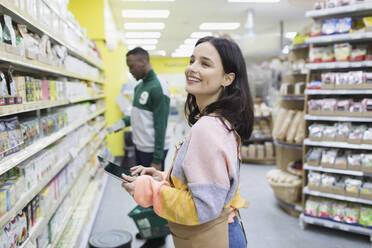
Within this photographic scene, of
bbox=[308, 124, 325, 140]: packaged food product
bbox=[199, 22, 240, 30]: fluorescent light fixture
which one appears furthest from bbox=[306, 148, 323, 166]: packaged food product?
bbox=[199, 22, 240, 30]: fluorescent light fixture

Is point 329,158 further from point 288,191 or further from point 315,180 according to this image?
point 288,191

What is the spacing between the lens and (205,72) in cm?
123

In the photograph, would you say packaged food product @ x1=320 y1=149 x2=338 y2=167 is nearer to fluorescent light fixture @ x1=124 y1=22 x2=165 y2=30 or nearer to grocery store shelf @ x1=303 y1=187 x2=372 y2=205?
grocery store shelf @ x1=303 y1=187 x2=372 y2=205

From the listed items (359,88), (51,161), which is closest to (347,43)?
(359,88)

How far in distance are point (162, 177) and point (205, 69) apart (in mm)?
637

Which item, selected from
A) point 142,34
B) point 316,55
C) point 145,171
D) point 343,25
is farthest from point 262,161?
point 142,34

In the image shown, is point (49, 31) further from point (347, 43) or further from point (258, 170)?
point (258, 170)

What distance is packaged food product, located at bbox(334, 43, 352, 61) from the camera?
3.01 m

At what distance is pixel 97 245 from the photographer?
2.51 meters

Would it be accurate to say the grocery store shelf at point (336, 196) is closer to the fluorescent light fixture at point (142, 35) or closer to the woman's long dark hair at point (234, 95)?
the woman's long dark hair at point (234, 95)

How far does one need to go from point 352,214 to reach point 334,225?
0.71 ft

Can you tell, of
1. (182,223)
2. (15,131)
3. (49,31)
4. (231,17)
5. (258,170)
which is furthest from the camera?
(231,17)

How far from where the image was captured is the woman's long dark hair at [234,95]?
1.24 meters

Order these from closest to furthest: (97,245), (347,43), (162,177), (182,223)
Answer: (182,223), (162,177), (97,245), (347,43)
